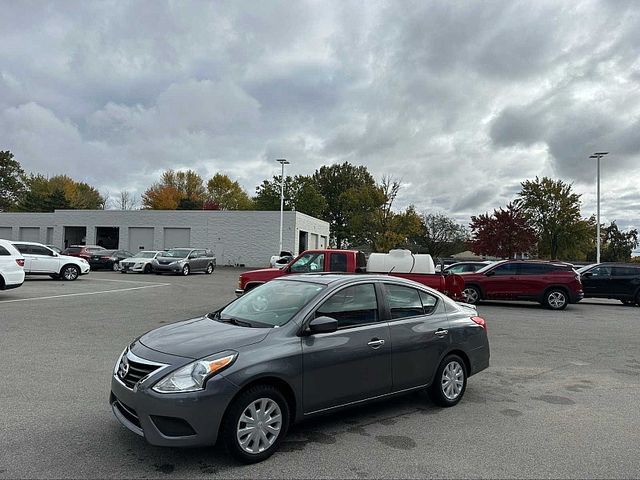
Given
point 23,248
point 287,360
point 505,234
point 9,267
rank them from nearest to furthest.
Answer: point 287,360, point 9,267, point 23,248, point 505,234

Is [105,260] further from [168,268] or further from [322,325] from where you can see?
[322,325]

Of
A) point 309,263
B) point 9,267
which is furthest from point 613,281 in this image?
point 9,267

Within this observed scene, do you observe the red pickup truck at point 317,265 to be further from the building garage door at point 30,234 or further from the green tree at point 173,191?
the green tree at point 173,191

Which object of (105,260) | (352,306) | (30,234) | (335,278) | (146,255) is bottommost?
(352,306)

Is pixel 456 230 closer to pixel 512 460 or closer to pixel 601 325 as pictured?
pixel 601 325

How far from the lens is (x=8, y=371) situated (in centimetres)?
648

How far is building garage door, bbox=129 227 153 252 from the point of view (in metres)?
46.2

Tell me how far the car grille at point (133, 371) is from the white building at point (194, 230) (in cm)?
3966

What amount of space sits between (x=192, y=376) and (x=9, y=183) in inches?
3365

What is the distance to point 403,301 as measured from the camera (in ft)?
17.5

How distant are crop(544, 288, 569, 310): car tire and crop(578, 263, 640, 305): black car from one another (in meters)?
3.39

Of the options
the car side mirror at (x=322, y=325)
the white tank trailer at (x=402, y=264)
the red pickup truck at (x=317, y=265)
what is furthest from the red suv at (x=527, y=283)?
the car side mirror at (x=322, y=325)

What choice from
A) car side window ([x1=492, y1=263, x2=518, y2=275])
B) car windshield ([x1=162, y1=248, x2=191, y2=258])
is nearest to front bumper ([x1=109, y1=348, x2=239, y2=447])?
car side window ([x1=492, y1=263, x2=518, y2=275])

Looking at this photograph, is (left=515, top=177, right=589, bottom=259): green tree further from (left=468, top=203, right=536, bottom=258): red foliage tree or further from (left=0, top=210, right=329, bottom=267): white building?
(left=0, top=210, right=329, bottom=267): white building
